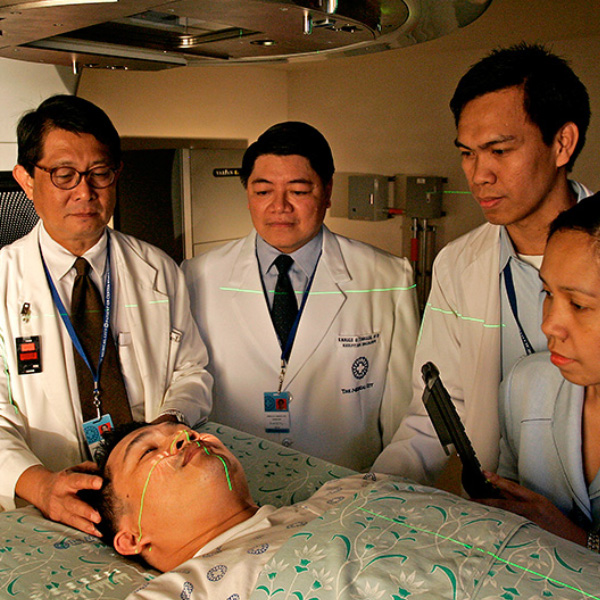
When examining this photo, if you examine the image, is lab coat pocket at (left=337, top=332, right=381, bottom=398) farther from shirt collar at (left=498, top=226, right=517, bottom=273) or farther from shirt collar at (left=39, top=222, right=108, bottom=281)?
shirt collar at (left=39, top=222, right=108, bottom=281)

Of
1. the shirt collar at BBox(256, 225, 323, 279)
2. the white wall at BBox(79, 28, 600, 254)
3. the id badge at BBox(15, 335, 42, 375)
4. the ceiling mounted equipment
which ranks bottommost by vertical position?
the id badge at BBox(15, 335, 42, 375)

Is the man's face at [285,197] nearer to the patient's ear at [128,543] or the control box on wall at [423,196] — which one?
the patient's ear at [128,543]

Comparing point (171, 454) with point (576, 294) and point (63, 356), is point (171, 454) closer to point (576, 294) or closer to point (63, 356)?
point (63, 356)

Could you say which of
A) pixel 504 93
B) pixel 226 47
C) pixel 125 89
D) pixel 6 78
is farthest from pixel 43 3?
pixel 125 89

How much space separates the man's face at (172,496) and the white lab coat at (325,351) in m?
0.61

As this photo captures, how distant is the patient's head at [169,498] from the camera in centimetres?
132

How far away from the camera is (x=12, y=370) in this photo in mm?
1581

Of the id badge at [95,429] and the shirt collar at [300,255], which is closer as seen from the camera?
the id badge at [95,429]

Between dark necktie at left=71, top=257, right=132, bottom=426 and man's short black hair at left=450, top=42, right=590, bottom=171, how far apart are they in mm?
1041

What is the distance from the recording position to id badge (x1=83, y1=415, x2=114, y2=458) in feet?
5.30

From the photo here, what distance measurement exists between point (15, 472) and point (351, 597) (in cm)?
85

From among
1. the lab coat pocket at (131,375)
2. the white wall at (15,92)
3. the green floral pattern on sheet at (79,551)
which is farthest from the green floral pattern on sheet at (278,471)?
the white wall at (15,92)

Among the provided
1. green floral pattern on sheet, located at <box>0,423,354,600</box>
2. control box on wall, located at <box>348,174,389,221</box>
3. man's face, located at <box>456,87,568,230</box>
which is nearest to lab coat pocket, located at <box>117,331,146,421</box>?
green floral pattern on sheet, located at <box>0,423,354,600</box>

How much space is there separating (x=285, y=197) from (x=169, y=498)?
0.91 m
